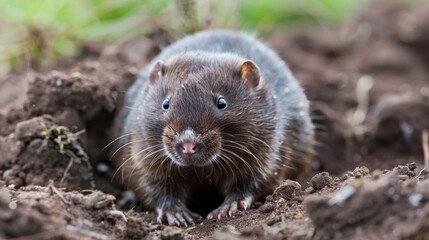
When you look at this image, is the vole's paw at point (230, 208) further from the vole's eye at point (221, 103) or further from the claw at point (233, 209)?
the vole's eye at point (221, 103)

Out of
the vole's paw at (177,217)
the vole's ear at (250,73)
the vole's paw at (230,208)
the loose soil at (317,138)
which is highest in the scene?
the vole's ear at (250,73)

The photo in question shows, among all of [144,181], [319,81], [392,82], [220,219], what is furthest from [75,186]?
[392,82]

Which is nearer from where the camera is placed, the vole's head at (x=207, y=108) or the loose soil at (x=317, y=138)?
the loose soil at (x=317, y=138)

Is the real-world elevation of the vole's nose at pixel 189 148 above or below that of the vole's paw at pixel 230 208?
above

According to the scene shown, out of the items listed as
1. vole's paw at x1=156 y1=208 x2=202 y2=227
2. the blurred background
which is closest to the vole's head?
vole's paw at x1=156 y1=208 x2=202 y2=227

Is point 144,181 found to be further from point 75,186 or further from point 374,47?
point 374,47

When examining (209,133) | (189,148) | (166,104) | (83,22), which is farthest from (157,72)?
(83,22)

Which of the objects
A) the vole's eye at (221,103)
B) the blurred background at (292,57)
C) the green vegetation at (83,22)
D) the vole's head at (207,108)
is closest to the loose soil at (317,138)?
the blurred background at (292,57)

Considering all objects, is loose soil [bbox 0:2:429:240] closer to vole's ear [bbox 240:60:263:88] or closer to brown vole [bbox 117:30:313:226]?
brown vole [bbox 117:30:313:226]
